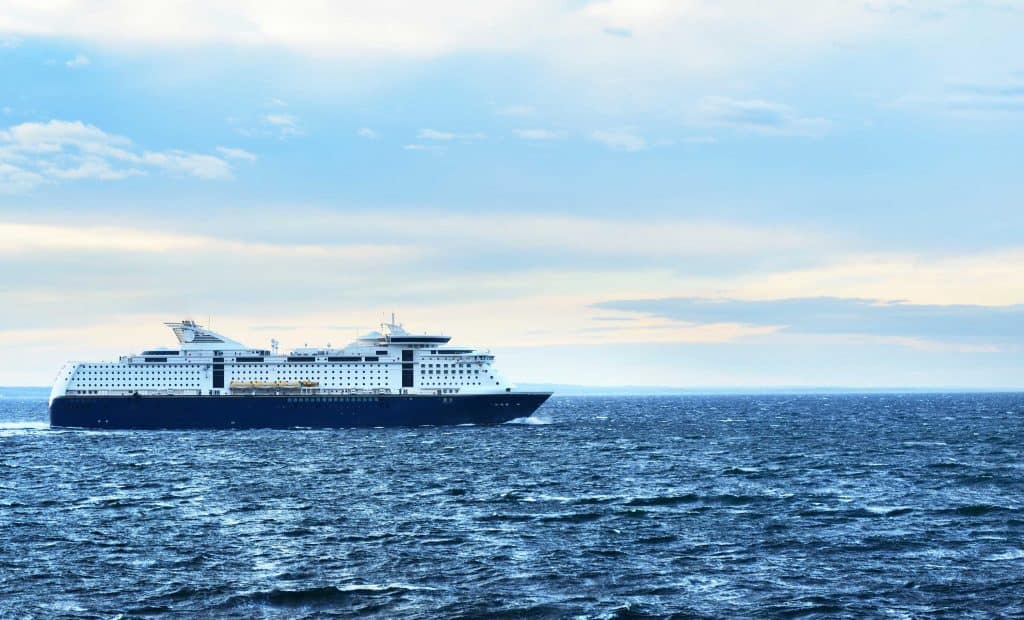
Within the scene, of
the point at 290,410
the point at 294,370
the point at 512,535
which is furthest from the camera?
the point at 294,370

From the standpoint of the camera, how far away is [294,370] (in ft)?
365

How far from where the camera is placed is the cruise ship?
108 meters

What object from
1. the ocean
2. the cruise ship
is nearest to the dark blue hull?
the cruise ship

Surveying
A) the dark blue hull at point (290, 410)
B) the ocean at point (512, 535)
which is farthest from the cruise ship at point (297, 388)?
the ocean at point (512, 535)

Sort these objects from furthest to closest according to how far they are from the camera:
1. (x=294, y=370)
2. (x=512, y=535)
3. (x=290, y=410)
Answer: (x=294, y=370)
(x=290, y=410)
(x=512, y=535)

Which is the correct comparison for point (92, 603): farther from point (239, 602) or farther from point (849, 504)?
point (849, 504)

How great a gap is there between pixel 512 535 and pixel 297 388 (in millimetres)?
75175

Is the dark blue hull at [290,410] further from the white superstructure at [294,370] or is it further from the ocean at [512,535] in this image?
the ocean at [512,535]

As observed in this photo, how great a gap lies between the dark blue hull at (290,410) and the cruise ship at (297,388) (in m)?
0.10

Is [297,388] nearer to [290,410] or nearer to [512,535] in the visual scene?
[290,410]

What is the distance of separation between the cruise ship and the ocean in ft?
111

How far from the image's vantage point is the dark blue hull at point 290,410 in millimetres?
107000

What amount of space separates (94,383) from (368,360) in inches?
1151

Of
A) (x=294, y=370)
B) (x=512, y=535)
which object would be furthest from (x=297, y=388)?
(x=512, y=535)
